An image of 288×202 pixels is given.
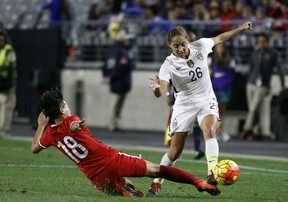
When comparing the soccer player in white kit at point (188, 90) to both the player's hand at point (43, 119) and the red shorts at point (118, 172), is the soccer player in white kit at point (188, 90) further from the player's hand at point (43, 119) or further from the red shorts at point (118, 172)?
the player's hand at point (43, 119)

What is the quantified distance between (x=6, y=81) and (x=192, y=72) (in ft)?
34.3

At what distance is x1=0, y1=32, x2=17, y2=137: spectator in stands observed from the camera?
22.6 meters

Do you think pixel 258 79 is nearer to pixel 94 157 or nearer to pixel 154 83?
pixel 154 83

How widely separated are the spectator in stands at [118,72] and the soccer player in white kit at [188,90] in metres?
12.8

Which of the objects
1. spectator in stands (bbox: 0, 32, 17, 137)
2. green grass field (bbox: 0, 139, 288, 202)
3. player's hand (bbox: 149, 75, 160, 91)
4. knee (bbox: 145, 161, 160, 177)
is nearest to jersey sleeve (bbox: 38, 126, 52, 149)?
green grass field (bbox: 0, 139, 288, 202)

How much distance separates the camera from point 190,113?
13.3 meters

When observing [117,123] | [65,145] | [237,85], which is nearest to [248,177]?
[65,145]

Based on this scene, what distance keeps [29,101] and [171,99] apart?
45.6 ft

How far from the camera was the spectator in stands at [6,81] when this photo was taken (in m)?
22.6

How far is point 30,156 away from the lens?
18328 millimetres

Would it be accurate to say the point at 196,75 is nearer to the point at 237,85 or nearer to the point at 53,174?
the point at 53,174

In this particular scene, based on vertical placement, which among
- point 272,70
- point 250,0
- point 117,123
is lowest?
point 117,123

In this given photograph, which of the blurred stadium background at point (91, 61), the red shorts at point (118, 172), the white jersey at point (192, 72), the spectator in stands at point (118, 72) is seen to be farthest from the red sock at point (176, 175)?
the spectator in stands at point (118, 72)

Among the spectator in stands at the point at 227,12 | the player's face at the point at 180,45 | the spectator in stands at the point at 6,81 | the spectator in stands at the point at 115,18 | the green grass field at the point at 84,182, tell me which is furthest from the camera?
the spectator in stands at the point at 115,18
